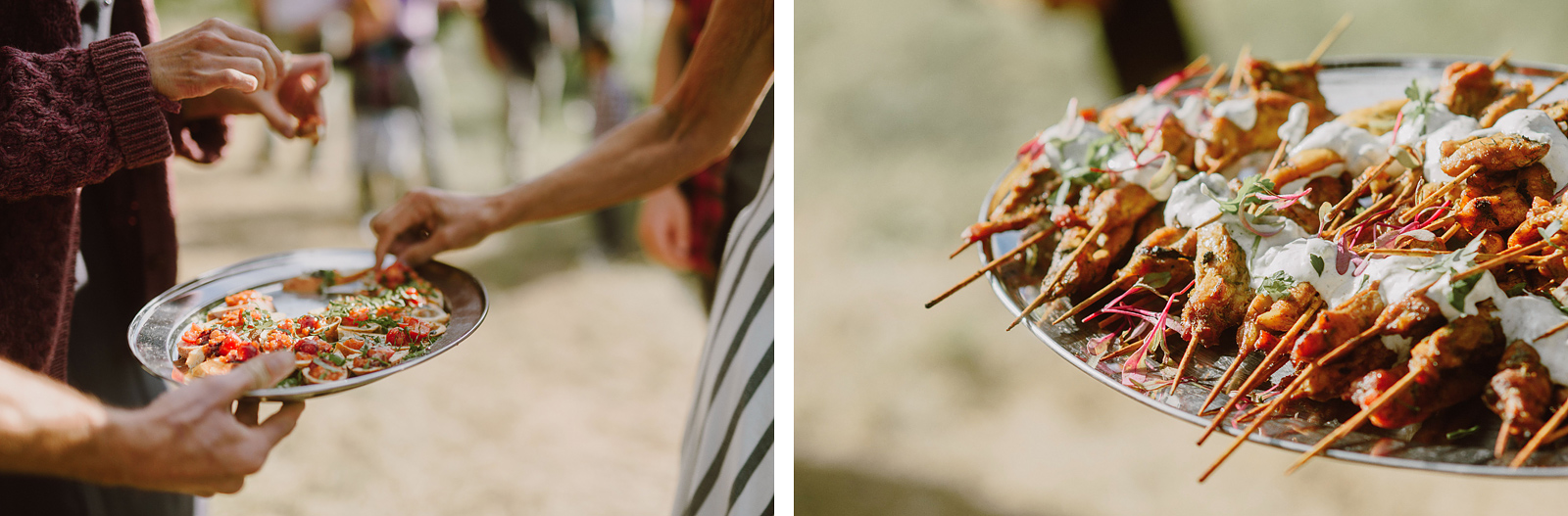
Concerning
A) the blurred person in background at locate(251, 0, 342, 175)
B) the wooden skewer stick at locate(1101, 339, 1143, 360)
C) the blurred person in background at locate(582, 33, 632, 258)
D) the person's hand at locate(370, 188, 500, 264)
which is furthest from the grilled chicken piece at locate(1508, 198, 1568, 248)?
the blurred person in background at locate(251, 0, 342, 175)

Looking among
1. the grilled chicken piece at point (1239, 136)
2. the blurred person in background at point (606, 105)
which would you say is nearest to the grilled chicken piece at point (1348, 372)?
the grilled chicken piece at point (1239, 136)

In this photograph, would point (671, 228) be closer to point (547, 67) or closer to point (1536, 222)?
point (1536, 222)

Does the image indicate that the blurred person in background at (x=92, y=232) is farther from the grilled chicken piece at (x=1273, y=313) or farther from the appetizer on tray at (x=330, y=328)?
the grilled chicken piece at (x=1273, y=313)

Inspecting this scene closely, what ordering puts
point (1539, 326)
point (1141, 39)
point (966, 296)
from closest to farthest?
point (1539, 326), point (966, 296), point (1141, 39)

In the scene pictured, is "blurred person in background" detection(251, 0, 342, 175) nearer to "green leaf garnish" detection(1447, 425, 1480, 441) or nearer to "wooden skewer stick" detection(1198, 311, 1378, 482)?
"wooden skewer stick" detection(1198, 311, 1378, 482)

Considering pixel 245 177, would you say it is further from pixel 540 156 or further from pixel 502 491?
pixel 502 491

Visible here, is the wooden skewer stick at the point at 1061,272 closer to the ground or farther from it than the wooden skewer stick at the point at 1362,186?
closer to the ground

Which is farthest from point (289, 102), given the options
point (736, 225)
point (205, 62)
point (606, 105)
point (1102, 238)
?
point (606, 105)
